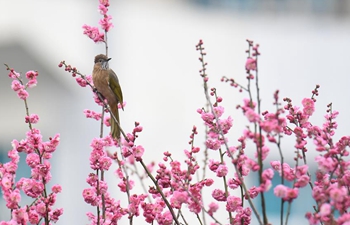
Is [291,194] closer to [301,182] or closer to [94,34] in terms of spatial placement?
[301,182]

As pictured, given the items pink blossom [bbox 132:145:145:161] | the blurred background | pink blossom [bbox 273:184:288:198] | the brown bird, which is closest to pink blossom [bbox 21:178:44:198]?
pink blossom [bbox 132:145:145:161]

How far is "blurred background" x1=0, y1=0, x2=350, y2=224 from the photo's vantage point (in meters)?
10.3

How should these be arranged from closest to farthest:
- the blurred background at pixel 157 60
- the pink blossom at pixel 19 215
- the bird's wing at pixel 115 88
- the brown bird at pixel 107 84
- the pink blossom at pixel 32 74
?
the pink blossom at pixel 19 215
the pink blossom at pixel 32 74
the brown bird at pixel 107 84
the bird's wing at pixel 115 88
the blurred background at pixel 157 60

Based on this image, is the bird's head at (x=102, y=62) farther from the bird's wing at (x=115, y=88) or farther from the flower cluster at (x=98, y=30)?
the flower cluster at (x=98, y=30)

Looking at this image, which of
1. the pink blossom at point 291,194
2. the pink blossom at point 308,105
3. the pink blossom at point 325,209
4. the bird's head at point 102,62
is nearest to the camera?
the pink blossom at point 325,209

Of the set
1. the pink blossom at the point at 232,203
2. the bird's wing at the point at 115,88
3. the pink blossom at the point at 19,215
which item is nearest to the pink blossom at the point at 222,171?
the pink blossom at the point at 232,203

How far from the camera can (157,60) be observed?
11.2 metres

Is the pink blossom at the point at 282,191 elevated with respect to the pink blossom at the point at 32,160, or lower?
lower

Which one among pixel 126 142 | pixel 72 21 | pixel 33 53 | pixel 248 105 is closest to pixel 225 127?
pixel 126 142

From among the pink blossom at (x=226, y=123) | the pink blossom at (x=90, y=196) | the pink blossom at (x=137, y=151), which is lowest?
the pink blossom at (x=90, y=196)

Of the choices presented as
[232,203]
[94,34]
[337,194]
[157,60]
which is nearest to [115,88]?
[94,34]

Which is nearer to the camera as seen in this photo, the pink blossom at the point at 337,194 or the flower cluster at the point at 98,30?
the pink blossom at the point at 337,194

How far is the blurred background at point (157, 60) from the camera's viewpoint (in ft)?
33.8

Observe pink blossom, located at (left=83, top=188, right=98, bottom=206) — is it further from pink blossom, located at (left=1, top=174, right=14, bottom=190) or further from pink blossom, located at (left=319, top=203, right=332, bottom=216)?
pink blossom, located at (left=319, top=203, right=332, bottom=216)
